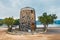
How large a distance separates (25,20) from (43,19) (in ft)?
27.9

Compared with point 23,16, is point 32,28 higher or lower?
lower

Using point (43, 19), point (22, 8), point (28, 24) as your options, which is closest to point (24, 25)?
point (28, 24)

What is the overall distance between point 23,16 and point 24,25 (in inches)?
106

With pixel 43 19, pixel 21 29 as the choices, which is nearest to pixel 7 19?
pixel 21 29

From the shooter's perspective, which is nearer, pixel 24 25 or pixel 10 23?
pixel 24 25

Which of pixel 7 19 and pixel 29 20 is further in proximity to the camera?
pixel 7 19

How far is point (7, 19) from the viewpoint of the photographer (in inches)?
2327

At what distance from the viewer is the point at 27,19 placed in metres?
54.4

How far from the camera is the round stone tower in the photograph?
5372 cm

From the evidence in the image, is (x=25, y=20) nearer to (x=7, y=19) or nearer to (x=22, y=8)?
(x=22, y=8)

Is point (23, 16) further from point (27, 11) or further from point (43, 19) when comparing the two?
point (43, 19)

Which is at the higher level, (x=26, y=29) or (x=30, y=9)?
(x=30, y=9)

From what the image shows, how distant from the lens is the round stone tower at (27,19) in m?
53.7

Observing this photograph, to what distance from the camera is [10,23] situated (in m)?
58.3
